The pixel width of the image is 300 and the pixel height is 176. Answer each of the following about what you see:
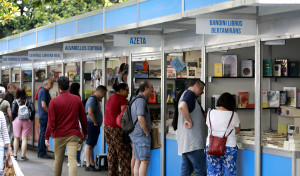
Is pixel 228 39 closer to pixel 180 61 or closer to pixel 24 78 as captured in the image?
pixel 180 61

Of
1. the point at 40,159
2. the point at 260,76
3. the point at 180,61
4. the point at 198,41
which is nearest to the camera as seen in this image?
the point at 260,76

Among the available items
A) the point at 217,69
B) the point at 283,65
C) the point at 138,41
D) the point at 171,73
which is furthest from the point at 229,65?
the point at 138,41

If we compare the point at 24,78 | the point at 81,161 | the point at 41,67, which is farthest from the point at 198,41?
the point at 24,78

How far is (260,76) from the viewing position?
7758mm

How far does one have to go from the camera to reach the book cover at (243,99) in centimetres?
971

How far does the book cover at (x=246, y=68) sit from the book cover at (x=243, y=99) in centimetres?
34

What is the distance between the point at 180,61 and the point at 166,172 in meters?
1.94

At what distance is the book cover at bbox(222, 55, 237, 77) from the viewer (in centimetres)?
936

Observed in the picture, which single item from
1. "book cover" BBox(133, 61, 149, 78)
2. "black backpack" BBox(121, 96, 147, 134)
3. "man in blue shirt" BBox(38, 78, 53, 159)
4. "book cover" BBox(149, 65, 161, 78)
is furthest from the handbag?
"man in blue shirt" BBox(38, 78, 53, 159)

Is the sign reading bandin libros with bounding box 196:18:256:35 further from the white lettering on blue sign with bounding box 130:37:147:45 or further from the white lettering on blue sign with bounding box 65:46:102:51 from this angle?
the white lettering on blue sign with bounding box 65:46:102:51

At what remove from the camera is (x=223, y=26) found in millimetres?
7398

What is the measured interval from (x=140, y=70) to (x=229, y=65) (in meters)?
2.49

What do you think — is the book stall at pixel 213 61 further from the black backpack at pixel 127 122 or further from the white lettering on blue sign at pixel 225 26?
the black backpack at pixel 127 122

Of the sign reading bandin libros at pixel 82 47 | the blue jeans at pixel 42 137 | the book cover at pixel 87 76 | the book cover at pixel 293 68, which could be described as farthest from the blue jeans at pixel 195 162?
the blue jeans at pixel 42 137
